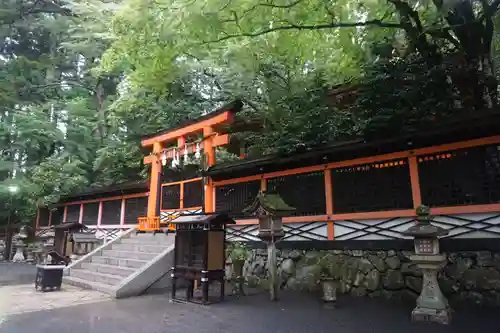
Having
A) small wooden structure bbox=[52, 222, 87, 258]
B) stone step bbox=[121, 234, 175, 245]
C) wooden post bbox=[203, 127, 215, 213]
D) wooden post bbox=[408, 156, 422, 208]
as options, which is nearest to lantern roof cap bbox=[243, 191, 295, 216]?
wooden post bbox=[408, 156, 422, 208]

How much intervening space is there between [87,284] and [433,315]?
8.96 m

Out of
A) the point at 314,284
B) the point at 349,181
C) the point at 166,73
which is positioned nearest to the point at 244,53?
the point at 166,73

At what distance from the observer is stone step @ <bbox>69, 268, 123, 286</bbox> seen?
9910 millimetres

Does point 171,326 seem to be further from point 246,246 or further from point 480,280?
point 480,280

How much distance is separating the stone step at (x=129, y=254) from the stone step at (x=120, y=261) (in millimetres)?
243

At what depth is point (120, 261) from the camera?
11.1 m

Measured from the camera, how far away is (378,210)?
854 centimetres

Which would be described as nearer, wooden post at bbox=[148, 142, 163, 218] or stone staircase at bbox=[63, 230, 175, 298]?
stone staircase at bbox=[63, 230, 175, 298]

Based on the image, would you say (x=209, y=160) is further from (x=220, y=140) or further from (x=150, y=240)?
(x=150, y=240)

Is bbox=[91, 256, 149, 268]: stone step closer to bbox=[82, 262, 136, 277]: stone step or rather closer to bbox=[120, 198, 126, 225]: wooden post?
bbox=[82, 262, 136, 277]: stone step

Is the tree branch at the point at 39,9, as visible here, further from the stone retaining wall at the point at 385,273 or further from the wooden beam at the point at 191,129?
the stone retaining wall at the point at 385,273

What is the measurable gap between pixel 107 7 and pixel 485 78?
38.5 feet

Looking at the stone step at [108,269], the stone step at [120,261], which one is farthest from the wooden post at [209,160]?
the stone step at [108,269]

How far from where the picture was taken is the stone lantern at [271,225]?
8211 millimetres
